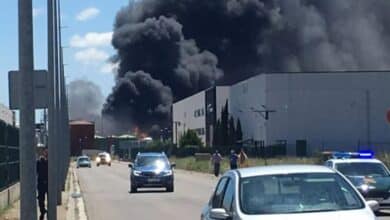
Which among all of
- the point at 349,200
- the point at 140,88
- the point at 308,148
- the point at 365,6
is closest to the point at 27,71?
the point at 349,200

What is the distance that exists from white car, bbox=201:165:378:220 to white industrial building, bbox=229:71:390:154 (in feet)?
257

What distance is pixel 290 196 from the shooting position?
33.3ft

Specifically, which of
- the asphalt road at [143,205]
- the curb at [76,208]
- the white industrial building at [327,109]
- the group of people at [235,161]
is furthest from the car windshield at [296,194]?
the white industrial building at [327,109]

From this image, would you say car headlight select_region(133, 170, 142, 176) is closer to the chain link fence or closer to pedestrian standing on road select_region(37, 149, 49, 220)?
the chain link fence

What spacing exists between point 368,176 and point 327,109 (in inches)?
2649

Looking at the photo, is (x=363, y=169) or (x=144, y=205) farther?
(x=144, y=205)

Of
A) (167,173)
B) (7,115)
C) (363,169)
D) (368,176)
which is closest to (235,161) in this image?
(167,173)

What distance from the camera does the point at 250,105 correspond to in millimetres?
97312

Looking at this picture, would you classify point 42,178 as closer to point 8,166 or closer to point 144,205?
point 8,166

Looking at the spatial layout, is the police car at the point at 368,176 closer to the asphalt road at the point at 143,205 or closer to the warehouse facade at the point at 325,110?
the asphalt road at the point at 143,205

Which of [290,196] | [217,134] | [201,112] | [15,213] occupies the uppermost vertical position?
[201,112]

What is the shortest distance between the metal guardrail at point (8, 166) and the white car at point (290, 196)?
16.1 metres

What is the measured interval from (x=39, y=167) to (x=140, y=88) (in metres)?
126

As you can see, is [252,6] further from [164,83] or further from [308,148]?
[308,148]
